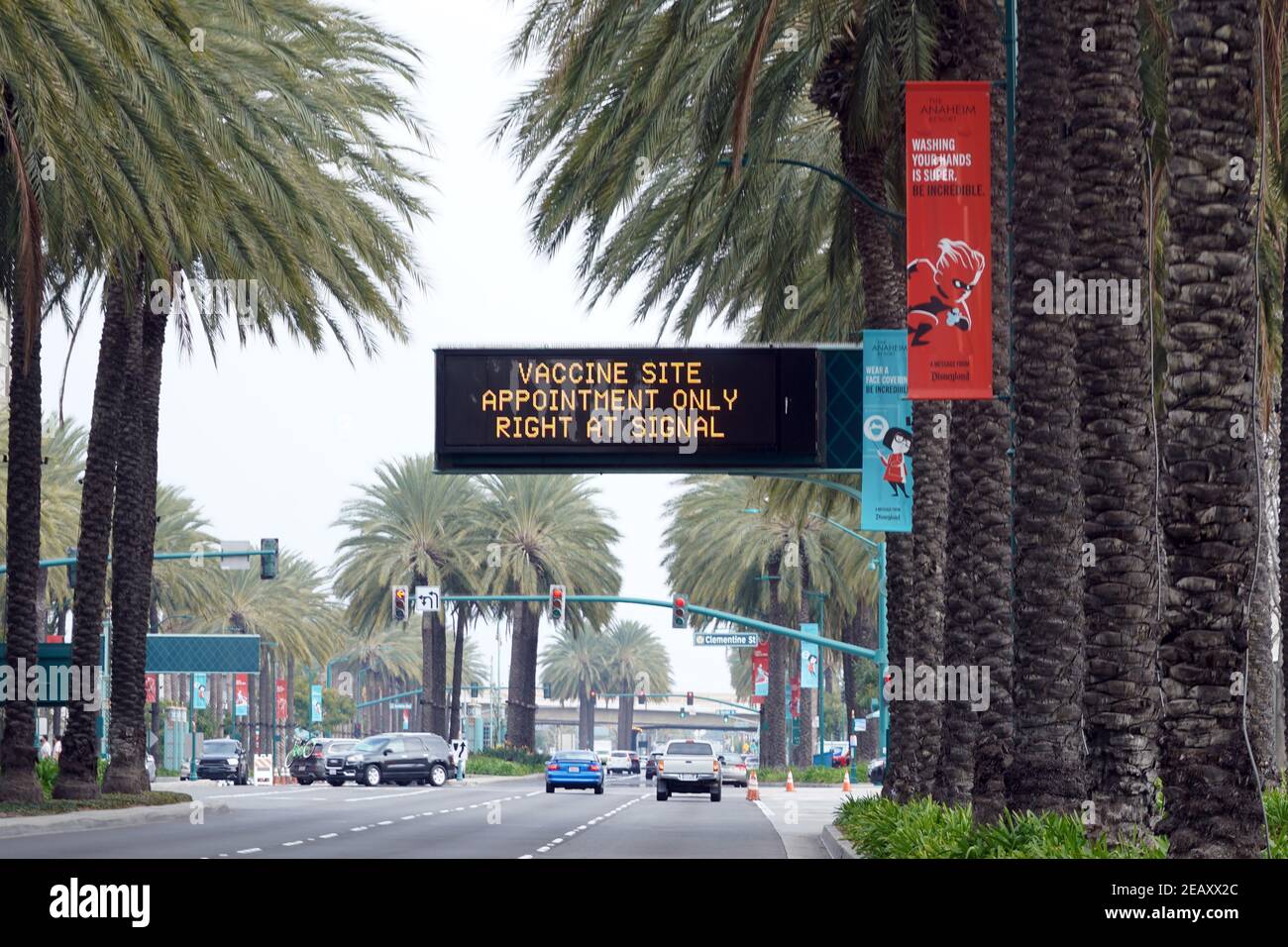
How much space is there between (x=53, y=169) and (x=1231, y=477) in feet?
58.1

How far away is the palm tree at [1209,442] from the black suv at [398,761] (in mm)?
53071

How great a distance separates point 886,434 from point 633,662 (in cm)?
16146

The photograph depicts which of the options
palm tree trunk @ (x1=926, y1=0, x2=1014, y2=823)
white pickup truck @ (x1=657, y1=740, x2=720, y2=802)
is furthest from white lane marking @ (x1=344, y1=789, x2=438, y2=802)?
palm tree trunk @ (x1=926, y1=0, x2=1014, y2=823)

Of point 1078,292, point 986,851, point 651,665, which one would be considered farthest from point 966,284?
point 651,665

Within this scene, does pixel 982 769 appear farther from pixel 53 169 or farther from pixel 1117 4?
pixel 53 169

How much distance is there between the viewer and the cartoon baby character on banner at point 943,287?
18.7 meters

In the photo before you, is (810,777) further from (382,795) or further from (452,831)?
(452,831)

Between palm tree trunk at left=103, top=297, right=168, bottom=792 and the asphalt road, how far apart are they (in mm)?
2062

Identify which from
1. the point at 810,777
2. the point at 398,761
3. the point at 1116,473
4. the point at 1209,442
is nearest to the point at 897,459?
the point at 1116,473

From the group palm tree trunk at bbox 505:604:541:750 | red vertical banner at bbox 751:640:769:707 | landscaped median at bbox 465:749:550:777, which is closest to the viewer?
palm tree trunk at bbox 505:604:541:750

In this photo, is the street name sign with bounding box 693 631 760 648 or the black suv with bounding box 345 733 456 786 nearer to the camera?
the black suv with bounding box 345 733 456 786

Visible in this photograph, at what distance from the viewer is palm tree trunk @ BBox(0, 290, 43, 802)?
32688 mm

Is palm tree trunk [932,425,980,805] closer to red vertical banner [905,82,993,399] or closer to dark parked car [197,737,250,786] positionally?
red vertical banner [905,82,993,399]

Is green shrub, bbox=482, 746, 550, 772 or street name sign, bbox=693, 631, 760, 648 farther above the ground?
street name sign, bbox=693, 631, 760, 648
